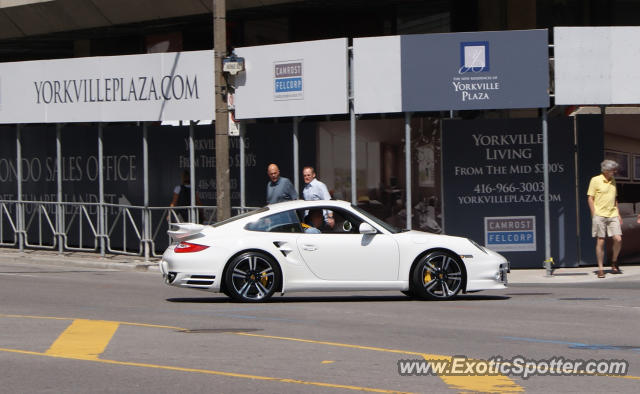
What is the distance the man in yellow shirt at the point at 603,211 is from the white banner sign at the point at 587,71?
1213mm

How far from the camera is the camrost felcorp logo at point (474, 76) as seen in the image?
19.2 meters

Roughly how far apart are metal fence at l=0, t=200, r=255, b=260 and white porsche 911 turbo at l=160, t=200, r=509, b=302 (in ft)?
23.2

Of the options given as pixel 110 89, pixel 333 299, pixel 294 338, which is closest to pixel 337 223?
pixel 333 299

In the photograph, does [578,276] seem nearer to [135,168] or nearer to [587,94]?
[587,94]

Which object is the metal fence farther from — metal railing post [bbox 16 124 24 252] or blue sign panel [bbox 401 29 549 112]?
blue sign panel [bbox 401 29 549 112]

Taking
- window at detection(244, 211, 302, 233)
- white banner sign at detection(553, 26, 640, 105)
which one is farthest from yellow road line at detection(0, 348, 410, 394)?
white banner sign at detection(553, 26, 640, 105)

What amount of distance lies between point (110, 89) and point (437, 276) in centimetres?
1066

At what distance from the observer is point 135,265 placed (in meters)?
21.2

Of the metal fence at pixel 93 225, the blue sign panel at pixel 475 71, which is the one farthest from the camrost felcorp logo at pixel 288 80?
the metal fence at pixel 93 225

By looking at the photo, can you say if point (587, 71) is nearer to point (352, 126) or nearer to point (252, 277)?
point (352, 126)

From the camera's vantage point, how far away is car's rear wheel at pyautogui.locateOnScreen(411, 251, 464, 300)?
557 inches

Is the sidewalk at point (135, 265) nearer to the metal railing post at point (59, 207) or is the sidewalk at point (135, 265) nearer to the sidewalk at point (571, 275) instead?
the sidewalk at point (571, 275)

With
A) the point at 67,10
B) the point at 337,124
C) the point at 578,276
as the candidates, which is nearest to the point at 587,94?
the point at 578,276

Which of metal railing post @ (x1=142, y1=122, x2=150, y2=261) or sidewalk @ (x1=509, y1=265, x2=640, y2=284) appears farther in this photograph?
metal railing post @ (x1=142, y1=122, x2=150, y2=261)
